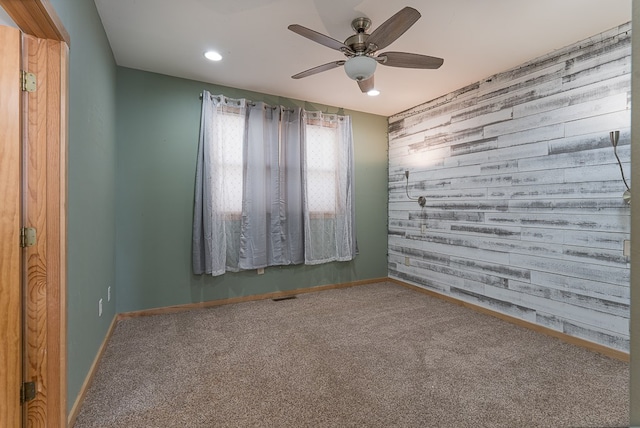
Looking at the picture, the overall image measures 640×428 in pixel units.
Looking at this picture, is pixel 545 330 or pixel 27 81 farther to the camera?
pixel 545 330

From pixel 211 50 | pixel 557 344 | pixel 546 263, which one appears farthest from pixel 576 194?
pixel 211 50

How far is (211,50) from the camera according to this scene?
271cm

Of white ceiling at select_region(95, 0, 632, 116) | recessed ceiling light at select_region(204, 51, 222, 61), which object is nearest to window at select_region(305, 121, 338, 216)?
white ceiling at select_region(95, 0, 632, 116)

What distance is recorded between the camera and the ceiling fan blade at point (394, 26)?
5.80ft

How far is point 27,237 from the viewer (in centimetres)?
139

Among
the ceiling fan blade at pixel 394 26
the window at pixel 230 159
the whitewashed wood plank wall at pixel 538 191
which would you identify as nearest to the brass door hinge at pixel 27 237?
the window at pixel 230 159

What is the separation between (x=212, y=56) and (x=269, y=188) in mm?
1507

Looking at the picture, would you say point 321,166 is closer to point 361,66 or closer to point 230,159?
point 230,159

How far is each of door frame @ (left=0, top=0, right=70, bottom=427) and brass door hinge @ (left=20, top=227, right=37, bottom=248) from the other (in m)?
0.03

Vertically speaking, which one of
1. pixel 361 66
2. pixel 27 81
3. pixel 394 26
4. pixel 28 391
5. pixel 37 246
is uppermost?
pixel 394 26

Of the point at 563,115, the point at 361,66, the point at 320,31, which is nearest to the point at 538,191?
the point at 563,115

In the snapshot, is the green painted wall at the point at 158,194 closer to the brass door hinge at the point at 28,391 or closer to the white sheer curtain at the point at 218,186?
the white sheer curtain at the point at 218,186

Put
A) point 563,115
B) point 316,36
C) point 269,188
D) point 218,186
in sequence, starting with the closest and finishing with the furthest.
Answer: point 316,36 < point 563,115 < point 218,186 < point 269,188

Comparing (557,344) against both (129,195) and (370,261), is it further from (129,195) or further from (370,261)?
(129,195)
